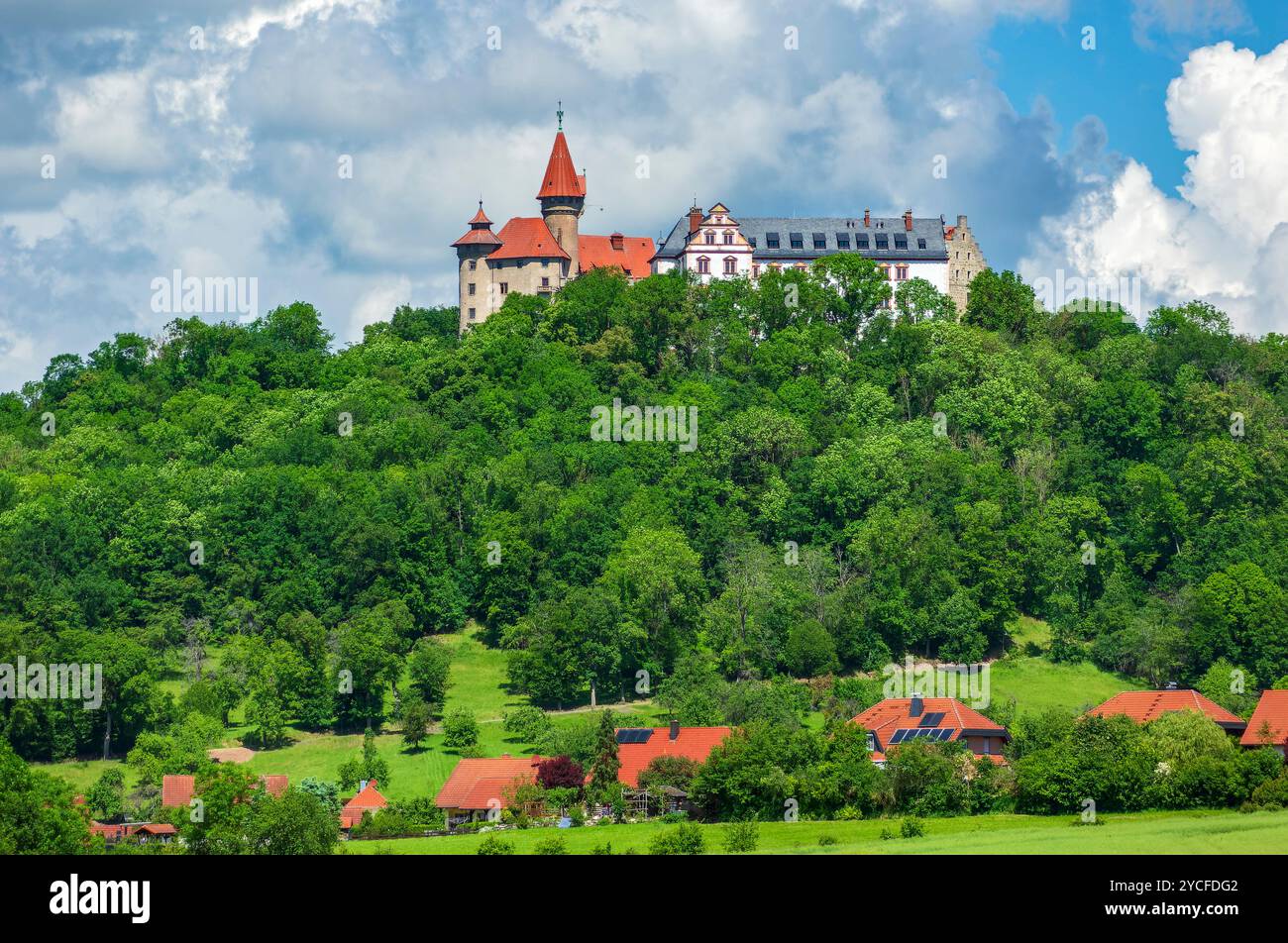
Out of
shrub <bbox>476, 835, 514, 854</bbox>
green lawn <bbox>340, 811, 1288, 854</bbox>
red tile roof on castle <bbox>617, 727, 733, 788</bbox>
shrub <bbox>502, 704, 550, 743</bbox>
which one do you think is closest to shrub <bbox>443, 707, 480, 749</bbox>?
shrub <bbox>502, 704, 550, 743</bbox>

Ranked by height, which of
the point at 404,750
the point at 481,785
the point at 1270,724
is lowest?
the point at 481,785

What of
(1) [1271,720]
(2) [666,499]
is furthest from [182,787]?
(1) [1271,720]

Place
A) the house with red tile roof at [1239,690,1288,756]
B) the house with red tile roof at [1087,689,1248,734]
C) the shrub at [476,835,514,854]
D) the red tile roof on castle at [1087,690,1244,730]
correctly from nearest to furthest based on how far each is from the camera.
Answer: the shrub at [476,835,514,854]
the house with red tile roof at [1239,690,1288,756]
the house with red tile roof at [1087,689,1248,734]
the red tile roof on castle at [1087,690,1244,730]

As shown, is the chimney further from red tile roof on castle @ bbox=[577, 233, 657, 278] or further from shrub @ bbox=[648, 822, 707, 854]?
shrub @ bbox=[648, 822, 707, 854]

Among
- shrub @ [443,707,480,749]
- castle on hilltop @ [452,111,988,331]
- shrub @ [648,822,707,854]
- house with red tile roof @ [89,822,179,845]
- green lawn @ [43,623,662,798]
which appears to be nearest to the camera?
shrub @ [648,822,707,854]

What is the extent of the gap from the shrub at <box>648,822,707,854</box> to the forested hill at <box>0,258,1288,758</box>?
25.5m

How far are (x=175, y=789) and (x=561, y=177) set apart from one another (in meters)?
66.0

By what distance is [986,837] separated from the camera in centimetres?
5597

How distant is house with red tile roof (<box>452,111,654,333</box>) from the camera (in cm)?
12231

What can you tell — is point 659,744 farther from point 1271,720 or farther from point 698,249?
point 698,249
